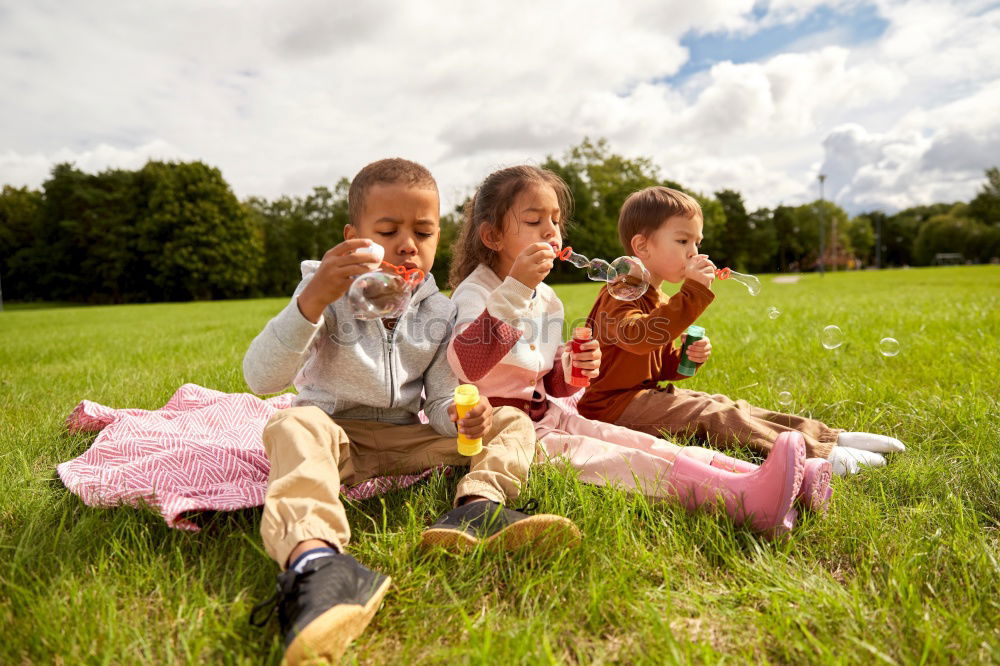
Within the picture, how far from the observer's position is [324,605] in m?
1.26

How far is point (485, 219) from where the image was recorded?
262 cm

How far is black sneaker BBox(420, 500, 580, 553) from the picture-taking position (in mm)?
1601

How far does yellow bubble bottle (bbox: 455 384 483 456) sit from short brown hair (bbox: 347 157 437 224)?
0.75 metres

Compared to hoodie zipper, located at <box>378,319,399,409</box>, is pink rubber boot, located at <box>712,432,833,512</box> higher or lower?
lower

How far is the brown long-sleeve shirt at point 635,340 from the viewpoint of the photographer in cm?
237

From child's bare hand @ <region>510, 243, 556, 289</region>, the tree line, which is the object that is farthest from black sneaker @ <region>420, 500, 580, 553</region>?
the tree line

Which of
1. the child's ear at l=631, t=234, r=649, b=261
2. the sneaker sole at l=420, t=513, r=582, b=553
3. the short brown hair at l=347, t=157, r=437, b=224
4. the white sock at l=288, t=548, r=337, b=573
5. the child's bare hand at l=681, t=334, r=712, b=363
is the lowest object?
the sneaker sole at l=420, t=513, r=582, b=553

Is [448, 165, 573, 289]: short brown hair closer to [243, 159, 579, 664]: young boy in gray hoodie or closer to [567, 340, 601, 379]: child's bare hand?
[243, 159, 579, 664]: young boy in gray hoodie

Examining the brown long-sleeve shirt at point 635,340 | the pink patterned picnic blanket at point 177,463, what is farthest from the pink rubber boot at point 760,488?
the pink patterned picnic blanket at point 177,463

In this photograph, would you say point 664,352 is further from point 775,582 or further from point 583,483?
point 775,582

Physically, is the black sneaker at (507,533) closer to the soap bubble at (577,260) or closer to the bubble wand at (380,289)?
the bubble wand at (380,289)

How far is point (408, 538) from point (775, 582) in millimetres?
981

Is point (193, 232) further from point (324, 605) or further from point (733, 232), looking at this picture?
point (324, 605)

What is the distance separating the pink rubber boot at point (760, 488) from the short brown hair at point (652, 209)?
1.09 meters
